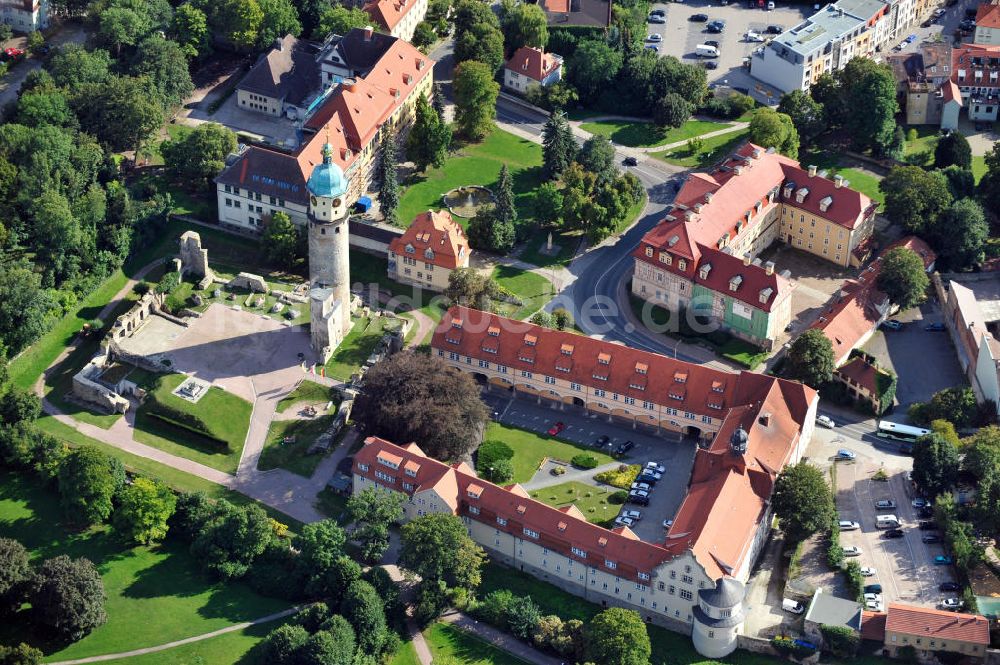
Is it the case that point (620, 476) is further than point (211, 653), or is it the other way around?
point (620, 476)

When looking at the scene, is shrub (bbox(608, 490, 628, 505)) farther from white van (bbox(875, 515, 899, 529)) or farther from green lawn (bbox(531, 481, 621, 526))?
white van (bbox(875, 515, 899, 529))

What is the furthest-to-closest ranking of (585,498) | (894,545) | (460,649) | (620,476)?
(620,476) → (585,498) → (894,545) → (460,649)

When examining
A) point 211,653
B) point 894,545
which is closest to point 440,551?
point 211,653

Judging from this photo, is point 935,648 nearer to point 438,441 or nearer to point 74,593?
point 438,441

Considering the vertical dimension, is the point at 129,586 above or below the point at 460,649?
above

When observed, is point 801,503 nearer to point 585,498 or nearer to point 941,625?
point 941,625

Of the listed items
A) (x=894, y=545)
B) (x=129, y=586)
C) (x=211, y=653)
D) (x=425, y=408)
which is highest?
(x=425, y=408)

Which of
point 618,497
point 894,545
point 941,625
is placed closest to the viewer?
point 941,625

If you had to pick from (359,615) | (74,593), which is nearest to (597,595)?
(359,615)
